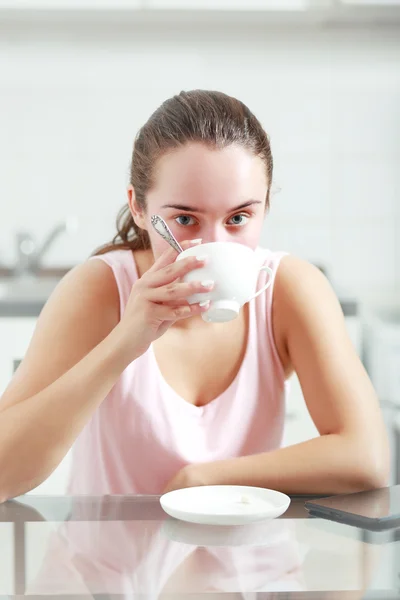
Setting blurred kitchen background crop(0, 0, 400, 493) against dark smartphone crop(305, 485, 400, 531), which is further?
blurred kitchen background crop(0, 0, 400, 493)

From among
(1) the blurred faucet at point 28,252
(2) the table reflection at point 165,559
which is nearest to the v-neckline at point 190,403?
(2) the table reflection at point 165,559

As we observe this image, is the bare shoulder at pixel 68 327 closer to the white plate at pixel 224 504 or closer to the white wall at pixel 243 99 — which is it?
the white plate at pixel 224 504

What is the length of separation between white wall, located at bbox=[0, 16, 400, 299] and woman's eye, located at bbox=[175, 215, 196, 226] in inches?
82.9

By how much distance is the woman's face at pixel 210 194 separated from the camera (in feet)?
3.76

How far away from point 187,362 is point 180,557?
0.68 m

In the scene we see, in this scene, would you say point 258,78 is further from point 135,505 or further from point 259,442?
point 135,505

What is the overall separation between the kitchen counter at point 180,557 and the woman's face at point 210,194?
0.43 metres

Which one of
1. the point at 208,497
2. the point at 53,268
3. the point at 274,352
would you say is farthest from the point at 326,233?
the point at 208,497

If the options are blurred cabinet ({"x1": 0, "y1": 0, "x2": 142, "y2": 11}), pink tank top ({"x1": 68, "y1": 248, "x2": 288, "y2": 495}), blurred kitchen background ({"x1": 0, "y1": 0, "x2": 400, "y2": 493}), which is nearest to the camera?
pink tank top ({"x1": 68, "y1": 248, "x2": 288, "y2": 495})

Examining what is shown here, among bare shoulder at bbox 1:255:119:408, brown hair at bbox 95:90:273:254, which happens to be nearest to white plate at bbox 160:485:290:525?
bare shoulder at bbox 1:255:119:408

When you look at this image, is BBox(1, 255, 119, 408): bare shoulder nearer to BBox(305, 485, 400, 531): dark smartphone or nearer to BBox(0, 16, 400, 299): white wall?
BBox(305, 485, 400, 531): dark smartphone

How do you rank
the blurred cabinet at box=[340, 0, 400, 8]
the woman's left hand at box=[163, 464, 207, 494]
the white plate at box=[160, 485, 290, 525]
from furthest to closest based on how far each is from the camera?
the blurred cabinet at box=[340, 0, 400, 8] < the woman's left hand at box=[163, 464, 207, 494] < the white plate at box=[160, 485, 290, 525]

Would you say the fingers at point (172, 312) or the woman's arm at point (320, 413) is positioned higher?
the fingers at point (172, 312)

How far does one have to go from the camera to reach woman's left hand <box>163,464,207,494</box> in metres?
1.03
